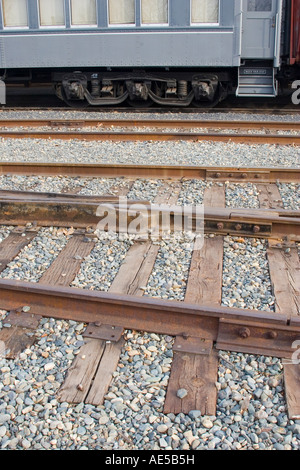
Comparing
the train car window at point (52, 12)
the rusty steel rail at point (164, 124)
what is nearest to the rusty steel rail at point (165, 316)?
the rusty steel rail at point (164, 124)

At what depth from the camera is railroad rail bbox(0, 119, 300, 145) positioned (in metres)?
8.49

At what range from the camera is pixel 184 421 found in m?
2.68

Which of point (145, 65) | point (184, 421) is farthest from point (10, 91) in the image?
point (184, 421)

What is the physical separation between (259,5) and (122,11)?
3063mm

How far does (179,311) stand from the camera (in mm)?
3381

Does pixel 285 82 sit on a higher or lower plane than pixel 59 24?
lower

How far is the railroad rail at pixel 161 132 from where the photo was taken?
334 inches

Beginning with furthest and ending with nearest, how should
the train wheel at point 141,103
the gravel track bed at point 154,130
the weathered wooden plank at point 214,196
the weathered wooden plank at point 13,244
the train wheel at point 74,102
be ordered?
the train wheel at point 74,102 < the train wheel at point 141,103 < the gravel track bed at point 154,130 < the weathered wooden plank at point 214,196 < the weathered wooden plank at point 13,244

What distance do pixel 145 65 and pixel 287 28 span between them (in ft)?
11.4

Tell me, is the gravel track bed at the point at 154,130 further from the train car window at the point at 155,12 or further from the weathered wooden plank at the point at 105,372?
the weathered wooden plank at the point at 105,372

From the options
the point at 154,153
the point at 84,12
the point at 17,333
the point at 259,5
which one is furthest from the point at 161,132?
the point at 17,333

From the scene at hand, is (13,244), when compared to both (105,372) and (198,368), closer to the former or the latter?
(105,372)

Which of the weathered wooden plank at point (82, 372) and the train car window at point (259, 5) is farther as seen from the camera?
the train car window at point (259, 5)
